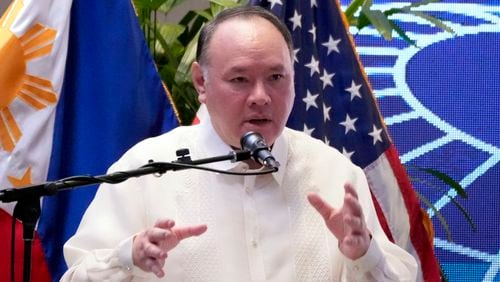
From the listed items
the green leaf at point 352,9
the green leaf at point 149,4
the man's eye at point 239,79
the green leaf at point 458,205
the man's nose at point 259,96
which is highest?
the man's eye at point 239,79

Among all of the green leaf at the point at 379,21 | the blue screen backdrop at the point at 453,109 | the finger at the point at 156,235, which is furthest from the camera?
the blue screen backdrop at the point at 453,109

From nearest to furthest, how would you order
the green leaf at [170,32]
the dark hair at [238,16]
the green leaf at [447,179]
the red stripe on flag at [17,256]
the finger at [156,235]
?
the finger at [156,235] → the dark hair at [238,16] → the red stripe on flag at [17,256] → the green leaf at [170,32] → the green leaf at [447,179]

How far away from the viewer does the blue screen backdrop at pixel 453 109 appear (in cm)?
484

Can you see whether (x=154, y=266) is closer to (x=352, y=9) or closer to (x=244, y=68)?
(x=244, y=68)

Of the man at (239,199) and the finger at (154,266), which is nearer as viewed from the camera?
the finger at (154,266)

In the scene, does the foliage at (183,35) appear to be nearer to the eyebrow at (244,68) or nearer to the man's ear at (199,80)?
the man's ear at (199,80)

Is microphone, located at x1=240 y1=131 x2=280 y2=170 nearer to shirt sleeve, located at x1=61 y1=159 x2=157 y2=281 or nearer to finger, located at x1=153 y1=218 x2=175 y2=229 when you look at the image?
finger, located at x1=153 y1=218 x2=175 y2=229

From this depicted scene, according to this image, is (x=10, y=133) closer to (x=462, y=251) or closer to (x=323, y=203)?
(x=323, y=203)

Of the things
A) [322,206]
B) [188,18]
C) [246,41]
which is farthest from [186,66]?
[322,206]

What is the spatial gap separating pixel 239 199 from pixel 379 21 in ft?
4.39

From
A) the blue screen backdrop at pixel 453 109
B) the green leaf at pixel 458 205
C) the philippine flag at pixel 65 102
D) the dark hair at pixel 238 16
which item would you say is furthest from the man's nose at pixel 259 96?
the blue screen backdrop at pixel 453 109

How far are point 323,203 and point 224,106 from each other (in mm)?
437

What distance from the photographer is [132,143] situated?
378cm

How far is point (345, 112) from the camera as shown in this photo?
13.3 feet
